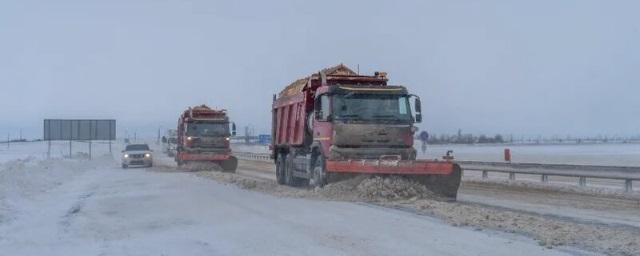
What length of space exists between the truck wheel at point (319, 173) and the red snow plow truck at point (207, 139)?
17554mm

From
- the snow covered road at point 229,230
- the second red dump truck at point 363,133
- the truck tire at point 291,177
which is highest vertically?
the second red dump truck at point 363,133

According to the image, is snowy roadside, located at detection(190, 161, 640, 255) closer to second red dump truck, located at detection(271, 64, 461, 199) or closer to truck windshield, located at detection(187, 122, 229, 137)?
second red dump truck, located at detection(271, 64, 461, 199)

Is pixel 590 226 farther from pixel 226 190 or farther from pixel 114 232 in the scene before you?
pixel 226 190

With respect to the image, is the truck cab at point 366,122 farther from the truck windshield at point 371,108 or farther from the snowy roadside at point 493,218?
the snowy roadside at point 493,218

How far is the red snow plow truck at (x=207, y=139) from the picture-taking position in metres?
37.8

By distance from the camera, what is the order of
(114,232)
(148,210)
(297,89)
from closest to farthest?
(114,232), (148,210), (297,89)

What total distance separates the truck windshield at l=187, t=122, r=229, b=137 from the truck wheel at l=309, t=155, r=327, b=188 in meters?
18.1

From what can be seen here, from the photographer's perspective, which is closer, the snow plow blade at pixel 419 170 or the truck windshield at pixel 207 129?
the snow plow blade at pixel 419 170

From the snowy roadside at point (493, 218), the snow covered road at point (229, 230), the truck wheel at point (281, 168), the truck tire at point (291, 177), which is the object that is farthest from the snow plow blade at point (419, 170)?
the truck wheel at point (281, 168)

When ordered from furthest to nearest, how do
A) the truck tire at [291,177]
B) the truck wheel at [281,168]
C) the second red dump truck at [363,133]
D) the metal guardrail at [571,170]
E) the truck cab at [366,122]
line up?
1. the truck wheel at [281,168]
2. the truck tire at [291,177]
3. the metal guardrail at [571,170]
4. the truck cab at [366,122]
5. the second red dump truck at [363,133]

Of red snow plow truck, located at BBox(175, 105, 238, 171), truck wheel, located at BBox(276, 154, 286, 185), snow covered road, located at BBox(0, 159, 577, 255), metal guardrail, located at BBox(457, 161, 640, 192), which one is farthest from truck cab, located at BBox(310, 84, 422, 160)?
red snow plow truck, located at BBox(175, 105, 238, 171)

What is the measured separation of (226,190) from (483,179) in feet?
40.4

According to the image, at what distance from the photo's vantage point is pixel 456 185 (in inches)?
720

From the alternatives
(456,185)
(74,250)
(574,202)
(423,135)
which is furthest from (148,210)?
(423,135)
